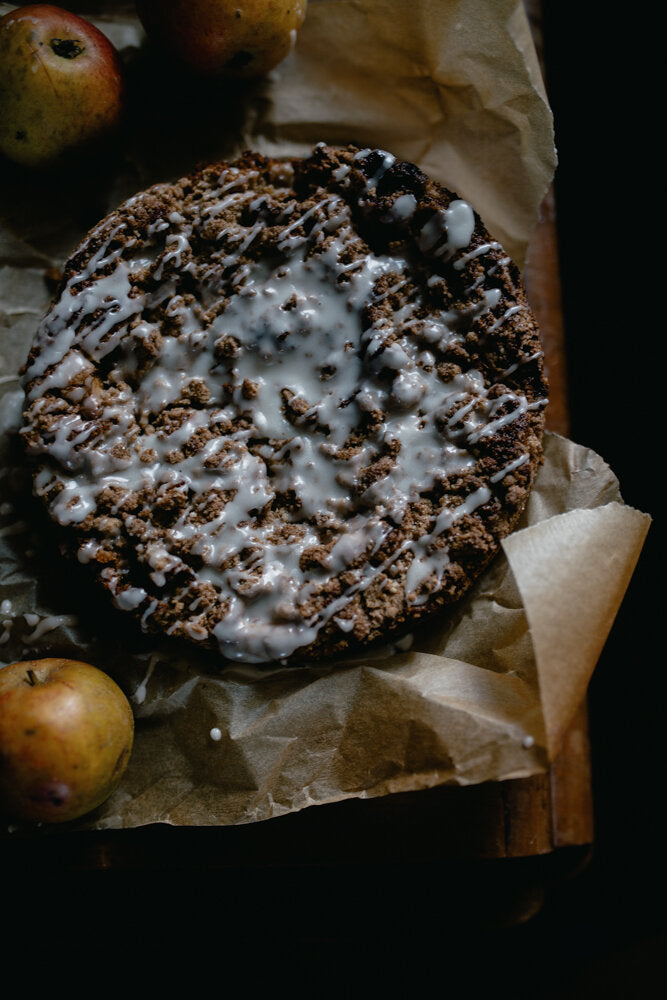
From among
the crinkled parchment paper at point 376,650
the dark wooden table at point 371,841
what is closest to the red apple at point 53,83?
the crinkled parchment paper at point 376,650

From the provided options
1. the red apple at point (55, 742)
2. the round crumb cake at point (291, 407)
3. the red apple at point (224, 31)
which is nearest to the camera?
the red apple at point (55, 742)

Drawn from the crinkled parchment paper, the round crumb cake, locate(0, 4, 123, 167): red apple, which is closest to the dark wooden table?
the crinkled parchment paper

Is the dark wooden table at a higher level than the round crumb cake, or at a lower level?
lower

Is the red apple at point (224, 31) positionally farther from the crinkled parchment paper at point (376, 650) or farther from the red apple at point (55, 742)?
the red apple at point (55, 742)

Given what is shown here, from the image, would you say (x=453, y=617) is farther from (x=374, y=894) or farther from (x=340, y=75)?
(x=340, y=75)

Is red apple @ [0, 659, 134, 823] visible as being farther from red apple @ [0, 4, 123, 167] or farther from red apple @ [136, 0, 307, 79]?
red apple @ [136, 0, 307, 79]

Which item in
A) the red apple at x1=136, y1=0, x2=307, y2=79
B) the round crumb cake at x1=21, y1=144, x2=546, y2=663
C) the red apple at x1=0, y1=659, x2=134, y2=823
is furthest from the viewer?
the red apple at x1=136, y1=0, x2=307, y2=79

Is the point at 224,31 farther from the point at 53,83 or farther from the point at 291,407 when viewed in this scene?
the point at 291,407
